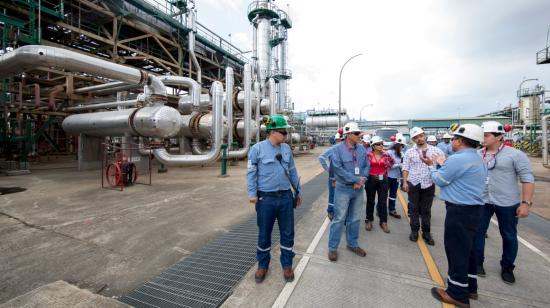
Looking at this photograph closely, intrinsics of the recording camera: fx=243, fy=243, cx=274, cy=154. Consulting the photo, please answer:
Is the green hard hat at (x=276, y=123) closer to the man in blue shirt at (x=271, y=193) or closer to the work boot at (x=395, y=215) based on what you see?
the man in blue shirt at (x=271, y=193)

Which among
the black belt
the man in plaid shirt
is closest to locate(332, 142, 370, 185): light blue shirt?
the black belt

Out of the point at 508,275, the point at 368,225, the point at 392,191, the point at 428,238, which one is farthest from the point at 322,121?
the point at 508,275

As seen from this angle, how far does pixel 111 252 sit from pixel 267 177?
2.75 meters

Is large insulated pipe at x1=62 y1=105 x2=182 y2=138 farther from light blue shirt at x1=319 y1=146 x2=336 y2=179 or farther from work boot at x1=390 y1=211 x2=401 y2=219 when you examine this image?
work boot at x1=390 y1=211 x2=401 y2=219

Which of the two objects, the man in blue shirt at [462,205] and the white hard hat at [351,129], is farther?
the white hard hat at [351,129]

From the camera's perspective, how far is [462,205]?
7.67 feet

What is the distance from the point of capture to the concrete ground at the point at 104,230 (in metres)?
3.00

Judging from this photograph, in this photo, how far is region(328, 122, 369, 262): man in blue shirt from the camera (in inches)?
129

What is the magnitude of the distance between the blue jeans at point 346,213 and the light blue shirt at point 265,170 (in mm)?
915

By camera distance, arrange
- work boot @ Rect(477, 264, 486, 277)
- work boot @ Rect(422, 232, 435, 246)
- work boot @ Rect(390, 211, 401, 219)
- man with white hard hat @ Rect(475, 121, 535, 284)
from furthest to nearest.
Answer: work boot @ Rect(390, 211, 401, 219) → work boot @ Rect(422, 232, 435, 246) → work boot @ Rect(477, 264, 486, 277) → man with white hard hat @ Rect(475, 121, 535, 284)

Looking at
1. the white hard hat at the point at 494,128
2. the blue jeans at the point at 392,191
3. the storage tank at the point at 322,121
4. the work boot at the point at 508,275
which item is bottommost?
the work boot at the point at 508,275

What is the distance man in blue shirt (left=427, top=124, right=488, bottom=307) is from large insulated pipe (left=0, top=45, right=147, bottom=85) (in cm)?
927

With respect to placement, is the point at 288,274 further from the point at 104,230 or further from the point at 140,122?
the point at 140,122

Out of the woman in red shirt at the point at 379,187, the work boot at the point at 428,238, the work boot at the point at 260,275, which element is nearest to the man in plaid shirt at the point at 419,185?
the work boot at the point at 428,238
